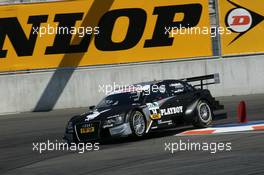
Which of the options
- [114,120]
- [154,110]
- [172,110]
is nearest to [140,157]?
[114,120]

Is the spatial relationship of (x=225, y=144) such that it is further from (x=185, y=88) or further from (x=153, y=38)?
(x=153, y=38)

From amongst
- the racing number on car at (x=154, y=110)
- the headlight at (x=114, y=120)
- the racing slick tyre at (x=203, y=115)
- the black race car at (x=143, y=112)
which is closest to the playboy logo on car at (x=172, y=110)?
the black race car at (x=143, y=112)

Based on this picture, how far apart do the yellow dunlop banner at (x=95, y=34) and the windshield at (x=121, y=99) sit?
35.9 ft

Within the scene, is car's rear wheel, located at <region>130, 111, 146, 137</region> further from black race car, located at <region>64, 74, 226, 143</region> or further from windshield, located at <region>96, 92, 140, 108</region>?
windshield, located at <region>96, 92, 140, 108</region>

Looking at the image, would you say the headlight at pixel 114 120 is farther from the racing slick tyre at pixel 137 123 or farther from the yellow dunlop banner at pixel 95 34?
the yellow dunlop banner at pixel 95 34

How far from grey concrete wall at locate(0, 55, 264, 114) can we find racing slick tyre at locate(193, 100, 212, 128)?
10.1m

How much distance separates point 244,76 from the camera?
88.7 feet

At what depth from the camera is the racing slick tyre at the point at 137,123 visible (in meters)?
15.2

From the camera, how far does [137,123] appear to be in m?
15.4

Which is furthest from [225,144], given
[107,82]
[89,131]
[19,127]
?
[107,82]

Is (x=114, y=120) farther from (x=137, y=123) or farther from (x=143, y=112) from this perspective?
(x=143, y=112)

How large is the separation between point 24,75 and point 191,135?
42.5 ft

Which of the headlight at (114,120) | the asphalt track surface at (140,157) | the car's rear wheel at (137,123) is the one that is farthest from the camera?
the car's rear wheel at (137,123)

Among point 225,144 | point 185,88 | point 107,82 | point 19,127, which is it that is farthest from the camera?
point 107,82
